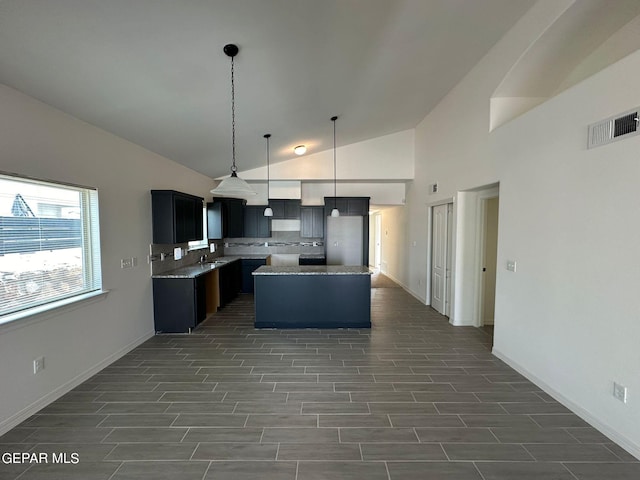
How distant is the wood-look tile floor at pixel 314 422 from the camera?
1.94 meters

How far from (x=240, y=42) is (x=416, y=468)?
345 cm

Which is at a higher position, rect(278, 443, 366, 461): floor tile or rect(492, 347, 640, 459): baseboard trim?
rect(492, 347, 640, 459): baseboard trim

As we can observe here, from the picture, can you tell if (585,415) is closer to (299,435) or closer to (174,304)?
(299,435)

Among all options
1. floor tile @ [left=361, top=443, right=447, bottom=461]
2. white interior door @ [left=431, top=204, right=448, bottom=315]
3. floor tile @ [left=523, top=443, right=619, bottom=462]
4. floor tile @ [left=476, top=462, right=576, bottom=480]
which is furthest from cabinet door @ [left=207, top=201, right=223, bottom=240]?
floor tile @ [left=523, top=443, right=619, bottom=462]

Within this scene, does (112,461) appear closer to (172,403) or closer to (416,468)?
(172,403)

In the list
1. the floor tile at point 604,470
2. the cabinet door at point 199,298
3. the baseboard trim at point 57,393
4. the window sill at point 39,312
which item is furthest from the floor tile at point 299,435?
the cabinet door at point 199,298

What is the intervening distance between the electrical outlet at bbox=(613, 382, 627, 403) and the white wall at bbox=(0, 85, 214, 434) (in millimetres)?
4656

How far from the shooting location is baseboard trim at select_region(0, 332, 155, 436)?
232 centimetres

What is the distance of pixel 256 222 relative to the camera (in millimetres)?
7395

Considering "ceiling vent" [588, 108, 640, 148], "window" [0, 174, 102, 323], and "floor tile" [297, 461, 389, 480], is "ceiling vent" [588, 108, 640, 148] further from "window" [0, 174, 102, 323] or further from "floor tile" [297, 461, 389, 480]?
"window" [0, 174, 102, 323]

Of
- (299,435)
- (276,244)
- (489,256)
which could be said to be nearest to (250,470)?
(299,435)

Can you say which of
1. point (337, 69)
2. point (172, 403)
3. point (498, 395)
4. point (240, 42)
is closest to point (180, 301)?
point (172, 403)

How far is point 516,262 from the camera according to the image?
3301mm

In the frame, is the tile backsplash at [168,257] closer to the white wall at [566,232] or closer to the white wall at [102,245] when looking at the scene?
the white wall at [102,245]
